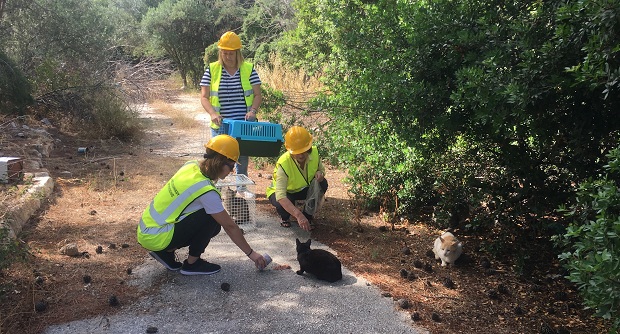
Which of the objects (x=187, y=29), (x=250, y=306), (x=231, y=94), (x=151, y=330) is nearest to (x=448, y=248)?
(x=250, y=306)

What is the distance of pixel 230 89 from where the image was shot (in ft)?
20.6

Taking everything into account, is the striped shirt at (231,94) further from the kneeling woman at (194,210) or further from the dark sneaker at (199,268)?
the dark sneaker at (199,268)

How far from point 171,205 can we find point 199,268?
68 cm

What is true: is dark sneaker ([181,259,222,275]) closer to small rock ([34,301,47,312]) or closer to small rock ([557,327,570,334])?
small rock ([34,301,47,312])

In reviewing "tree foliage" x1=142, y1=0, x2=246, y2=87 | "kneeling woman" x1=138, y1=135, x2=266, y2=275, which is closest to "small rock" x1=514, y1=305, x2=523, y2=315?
"kneeling woman" x1=138, y1=135, x2=266, y2=275

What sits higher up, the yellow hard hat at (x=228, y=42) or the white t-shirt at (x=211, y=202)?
the yellow hard hat at (x=228, y=42)

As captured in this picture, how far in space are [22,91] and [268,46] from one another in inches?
470

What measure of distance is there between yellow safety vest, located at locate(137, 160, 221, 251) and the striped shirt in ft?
6.54

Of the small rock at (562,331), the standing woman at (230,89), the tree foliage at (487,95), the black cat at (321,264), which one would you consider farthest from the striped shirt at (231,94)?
the small rock at (562,331)

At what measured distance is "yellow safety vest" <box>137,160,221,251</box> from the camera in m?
4.28

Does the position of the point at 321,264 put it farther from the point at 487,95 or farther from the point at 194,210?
the point at 487,95

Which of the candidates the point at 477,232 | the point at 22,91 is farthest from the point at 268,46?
the point at 477,232

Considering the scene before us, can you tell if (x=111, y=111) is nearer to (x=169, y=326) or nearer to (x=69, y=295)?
(x=69, y=295)

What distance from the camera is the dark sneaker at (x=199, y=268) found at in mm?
4594
